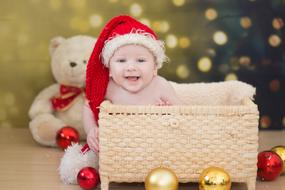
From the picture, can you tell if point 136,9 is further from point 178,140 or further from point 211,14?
point 178,140

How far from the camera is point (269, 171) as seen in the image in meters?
1.79

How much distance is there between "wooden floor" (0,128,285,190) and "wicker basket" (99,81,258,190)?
0.15m

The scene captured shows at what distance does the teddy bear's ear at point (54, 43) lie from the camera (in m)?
2.32

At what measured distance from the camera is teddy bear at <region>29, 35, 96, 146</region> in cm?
226

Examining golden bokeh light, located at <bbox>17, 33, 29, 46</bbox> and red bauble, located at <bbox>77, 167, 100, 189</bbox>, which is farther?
golden bokeh light, located at <bbox>17, 33, 29, 46</bbox>

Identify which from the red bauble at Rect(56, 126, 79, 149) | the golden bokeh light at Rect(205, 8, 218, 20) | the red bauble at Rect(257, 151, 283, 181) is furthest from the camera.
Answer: the golden bokeh light at Rect(205, 8, 218, 20)

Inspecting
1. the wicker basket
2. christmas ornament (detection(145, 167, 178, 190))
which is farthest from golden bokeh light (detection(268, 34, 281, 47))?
christmas ornament (detection(145, 167, 178, 190))

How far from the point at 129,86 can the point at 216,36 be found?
835mm

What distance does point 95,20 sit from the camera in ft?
8.04

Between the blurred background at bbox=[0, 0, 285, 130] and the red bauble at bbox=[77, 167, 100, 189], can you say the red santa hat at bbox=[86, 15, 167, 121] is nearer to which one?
the red bauble at bbox=[77, 167, 100, 189]

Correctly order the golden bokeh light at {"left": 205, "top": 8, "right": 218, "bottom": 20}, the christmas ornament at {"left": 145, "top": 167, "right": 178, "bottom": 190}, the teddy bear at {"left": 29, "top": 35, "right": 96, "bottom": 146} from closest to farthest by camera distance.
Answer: the christmas ornament at {"left": 145, "top": 167, "right": 178, "bottom": 190} < the teddy bear at {"left": 29, "top": 35, "right": 96, "bottom": 146} < the golden bokeh light at {"left": 205, "top": 8, "right": 218, "bottom": 20}

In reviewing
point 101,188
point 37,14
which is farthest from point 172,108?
point 37,14

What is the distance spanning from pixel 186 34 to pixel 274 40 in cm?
41

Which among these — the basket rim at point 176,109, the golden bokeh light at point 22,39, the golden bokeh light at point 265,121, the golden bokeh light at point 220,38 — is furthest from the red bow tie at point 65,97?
the golden bokeh light at point 265,121
